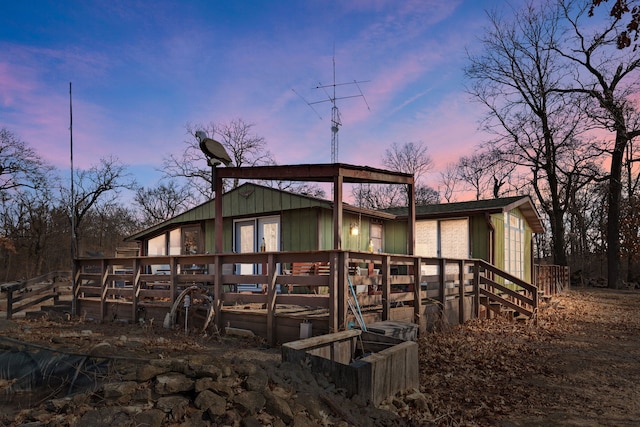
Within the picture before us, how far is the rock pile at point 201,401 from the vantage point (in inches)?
109

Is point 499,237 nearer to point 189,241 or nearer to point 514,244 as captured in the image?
point 514,244

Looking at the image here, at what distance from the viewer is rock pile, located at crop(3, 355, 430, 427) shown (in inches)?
109

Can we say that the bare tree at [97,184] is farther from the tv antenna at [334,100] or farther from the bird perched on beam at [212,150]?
the bird perched on beam at [212,150]

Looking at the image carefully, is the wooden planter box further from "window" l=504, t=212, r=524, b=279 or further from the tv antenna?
"window" l=504, t=212, r=524, b=279

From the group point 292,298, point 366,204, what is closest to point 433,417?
point 292,298

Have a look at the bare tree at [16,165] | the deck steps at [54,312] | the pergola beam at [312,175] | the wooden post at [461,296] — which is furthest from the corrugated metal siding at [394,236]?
the bare tree at [16,165]

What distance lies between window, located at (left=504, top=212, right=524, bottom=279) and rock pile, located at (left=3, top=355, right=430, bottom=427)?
1177 centimetres

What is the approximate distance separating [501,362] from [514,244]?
32.0 feet

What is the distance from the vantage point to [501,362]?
6234 mm

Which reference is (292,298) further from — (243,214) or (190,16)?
(190,16)

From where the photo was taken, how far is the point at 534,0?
19.9m

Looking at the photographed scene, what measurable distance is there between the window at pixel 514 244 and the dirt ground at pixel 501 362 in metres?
4.75

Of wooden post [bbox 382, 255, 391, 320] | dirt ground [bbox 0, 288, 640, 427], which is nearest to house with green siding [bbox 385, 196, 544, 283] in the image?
dirt ground [bbox 0, 288, 640, 427]

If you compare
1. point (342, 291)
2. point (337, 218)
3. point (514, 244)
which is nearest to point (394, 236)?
point (514, 244)
